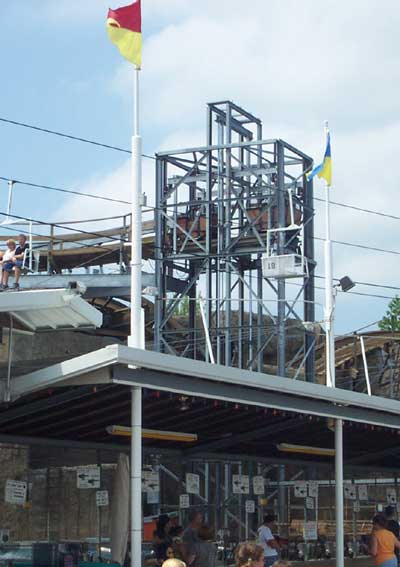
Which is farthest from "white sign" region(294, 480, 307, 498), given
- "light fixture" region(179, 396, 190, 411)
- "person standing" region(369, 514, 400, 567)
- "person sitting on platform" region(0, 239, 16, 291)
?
"person standing" region(369, 514, 400, 567)

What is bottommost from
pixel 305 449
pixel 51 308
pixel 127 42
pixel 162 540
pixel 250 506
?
pixel 162 540

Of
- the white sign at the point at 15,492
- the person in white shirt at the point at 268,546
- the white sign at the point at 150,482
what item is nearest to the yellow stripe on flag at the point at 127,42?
the white sign at the point at 15,492

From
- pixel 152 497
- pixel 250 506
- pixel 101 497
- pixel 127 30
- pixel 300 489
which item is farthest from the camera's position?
pixel 300 489

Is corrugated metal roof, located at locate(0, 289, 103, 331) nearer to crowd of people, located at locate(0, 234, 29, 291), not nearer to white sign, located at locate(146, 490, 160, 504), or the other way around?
crowd of people, located at locate(0, 234, 29, 291)

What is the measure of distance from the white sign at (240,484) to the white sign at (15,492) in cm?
641

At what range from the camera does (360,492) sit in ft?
86.1

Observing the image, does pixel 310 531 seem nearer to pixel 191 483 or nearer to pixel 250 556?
pixel 191 483

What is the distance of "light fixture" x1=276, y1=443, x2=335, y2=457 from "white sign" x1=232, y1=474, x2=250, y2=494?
4.93 ft

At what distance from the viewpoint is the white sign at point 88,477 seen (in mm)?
18406

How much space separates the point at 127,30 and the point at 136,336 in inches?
189

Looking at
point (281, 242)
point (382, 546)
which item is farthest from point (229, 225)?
point (382, 546)

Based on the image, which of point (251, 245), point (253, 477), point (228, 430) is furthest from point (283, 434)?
point (251, 245)

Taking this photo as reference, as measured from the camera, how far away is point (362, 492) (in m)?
26.3

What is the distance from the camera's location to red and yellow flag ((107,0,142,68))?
1628 centimetres
